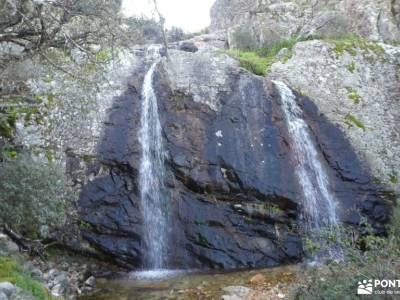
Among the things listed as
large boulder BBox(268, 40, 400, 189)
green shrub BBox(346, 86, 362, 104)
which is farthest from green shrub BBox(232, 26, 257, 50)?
green shrub BBox(346, 86, 362, 104)

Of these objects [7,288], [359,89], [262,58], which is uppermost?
[262,58]

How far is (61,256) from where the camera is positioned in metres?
9.37

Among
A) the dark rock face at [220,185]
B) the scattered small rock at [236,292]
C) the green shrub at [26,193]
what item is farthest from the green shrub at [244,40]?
the green shrub at [26,193]

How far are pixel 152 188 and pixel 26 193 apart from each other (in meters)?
3.80

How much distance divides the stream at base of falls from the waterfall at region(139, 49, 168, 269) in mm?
691

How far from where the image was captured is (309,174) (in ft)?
36.5

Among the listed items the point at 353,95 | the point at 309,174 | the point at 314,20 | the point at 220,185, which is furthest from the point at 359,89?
the point at 220,185

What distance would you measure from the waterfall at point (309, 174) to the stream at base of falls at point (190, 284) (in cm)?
173

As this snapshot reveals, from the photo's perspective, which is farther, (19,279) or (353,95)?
(353,95)

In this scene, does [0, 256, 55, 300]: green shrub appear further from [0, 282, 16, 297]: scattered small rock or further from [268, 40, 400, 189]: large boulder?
[268, 40, 400, 189]: large boulder

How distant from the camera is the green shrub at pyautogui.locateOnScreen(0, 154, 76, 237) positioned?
23.2 feet

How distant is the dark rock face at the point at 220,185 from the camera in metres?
9.71

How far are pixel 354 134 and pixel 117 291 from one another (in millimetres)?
8287

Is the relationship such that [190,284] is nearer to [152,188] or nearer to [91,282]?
[91,282]
